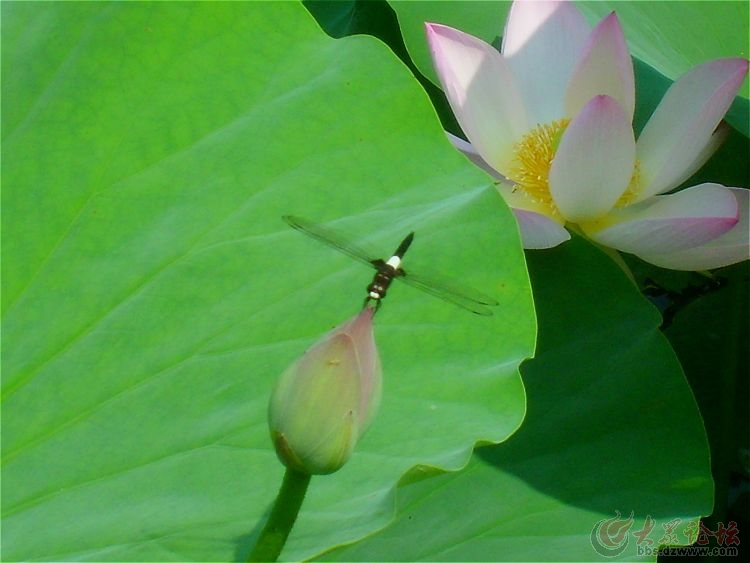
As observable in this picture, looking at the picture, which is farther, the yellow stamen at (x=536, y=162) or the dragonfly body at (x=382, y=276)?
the yellow stamen at (x=536, y=162)

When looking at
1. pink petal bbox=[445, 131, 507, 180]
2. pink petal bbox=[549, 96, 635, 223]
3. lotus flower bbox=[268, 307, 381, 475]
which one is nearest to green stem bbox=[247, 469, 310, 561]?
lotus flower bbox=[268, 307, 381, 475]

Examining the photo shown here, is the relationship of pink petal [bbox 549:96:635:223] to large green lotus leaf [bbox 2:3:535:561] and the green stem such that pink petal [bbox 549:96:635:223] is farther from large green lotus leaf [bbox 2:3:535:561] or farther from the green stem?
the green stem

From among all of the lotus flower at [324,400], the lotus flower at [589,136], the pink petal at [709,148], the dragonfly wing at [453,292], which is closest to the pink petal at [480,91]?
the lotus flower at [589,136]

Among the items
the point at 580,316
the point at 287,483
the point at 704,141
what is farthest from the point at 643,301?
the point at 287,483

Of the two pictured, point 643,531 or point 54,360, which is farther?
point 643,531

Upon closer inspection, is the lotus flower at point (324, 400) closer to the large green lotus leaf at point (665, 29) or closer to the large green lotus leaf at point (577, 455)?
the large green lotus leaf at point (577, 455)

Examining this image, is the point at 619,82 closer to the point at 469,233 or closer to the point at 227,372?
the point at 469,233
